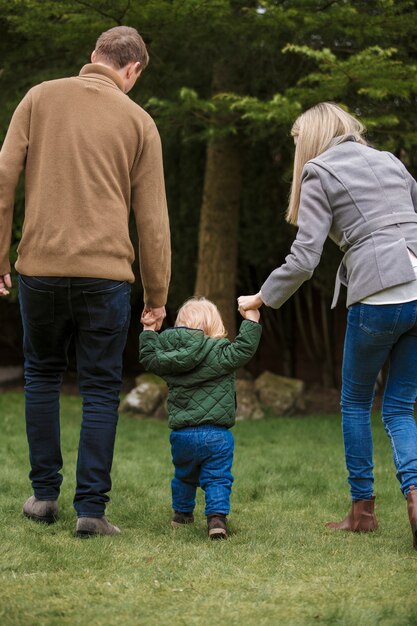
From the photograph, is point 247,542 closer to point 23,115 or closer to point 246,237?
point 23,115

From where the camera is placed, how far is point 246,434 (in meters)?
7.55

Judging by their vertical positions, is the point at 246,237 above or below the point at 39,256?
below

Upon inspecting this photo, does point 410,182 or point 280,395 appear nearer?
point 410,182

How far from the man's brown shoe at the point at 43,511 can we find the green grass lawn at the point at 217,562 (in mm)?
58

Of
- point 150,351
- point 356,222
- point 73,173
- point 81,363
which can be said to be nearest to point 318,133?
point 356,222

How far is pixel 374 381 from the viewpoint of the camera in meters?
3.82

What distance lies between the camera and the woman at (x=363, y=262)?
361cm

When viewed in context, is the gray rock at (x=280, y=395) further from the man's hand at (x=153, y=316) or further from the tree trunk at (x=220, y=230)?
the man's hand at (x=153, y=316)

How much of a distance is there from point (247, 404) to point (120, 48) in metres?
5.52

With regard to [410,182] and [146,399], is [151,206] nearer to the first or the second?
[410,182]

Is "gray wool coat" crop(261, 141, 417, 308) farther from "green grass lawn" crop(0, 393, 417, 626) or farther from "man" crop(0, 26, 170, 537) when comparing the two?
"green grass lawn" crop(0, 393, 417, 626)

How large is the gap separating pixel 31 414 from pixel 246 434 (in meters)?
3.90

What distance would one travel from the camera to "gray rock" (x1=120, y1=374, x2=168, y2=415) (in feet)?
29.5

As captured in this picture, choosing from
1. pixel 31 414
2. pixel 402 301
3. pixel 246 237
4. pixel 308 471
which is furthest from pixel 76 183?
pixel 246 237
